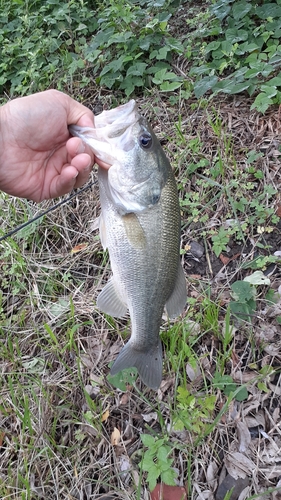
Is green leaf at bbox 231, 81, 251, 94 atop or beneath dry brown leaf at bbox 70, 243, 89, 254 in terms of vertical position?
atop

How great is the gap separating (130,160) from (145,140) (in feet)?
0.38

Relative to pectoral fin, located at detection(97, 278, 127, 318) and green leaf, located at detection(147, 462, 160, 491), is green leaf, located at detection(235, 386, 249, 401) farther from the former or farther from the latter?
pectoral fin, located at detection(97, 278, 127, 318)

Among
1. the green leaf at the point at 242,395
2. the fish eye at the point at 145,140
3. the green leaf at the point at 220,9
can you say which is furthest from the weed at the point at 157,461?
the green leaf at the point at 220,9

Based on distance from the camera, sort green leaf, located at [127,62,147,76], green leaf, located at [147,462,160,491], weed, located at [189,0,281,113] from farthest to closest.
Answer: green leaf, located at [127,62,147,76] → weed, located at [189,0,281,113] → green leaf, located at [147,462,160,491]

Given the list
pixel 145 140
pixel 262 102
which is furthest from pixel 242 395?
pixel 262 102

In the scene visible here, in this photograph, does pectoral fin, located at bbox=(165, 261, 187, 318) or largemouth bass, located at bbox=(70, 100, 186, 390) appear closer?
largemouth bass, located at bbox=(70, 100, 186, 390)

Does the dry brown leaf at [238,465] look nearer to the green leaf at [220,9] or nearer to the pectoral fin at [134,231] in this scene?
the pectoral fin at [134,231]

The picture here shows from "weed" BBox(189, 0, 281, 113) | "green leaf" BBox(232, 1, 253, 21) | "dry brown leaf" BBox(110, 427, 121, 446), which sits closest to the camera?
"dry brown leaf" BBox(110, 427, 121, 446)

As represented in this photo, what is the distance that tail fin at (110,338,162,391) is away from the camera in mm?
2139

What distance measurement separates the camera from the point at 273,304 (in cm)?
280

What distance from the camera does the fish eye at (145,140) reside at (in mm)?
1956

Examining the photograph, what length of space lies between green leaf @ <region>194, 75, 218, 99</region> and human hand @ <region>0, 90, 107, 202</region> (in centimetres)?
188

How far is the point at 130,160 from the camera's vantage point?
1953 mm

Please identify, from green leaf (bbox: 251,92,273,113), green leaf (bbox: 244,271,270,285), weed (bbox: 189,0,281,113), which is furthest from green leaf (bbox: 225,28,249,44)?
green leaf (bbox: 244,271,270,285)
